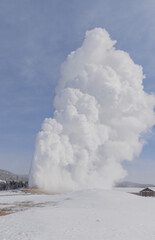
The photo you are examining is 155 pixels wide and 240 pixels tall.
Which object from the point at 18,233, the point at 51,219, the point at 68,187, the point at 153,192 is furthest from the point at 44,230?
the point at 68,187

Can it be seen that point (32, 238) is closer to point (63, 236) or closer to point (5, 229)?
point (63, 236)

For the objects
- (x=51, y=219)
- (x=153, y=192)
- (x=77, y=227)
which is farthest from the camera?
(x=153, y=192)

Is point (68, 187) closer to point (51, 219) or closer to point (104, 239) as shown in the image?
point (51, 219)

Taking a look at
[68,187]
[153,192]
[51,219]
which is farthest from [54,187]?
[51,219]

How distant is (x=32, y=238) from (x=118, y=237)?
24.2ft

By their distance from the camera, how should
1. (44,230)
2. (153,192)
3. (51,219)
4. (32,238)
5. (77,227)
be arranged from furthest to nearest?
(153,192) → (51,219) → (77,227) → (44,230) → (32,238)

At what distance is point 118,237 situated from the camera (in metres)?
19.8

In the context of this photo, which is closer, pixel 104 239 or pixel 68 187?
pixel 104 239

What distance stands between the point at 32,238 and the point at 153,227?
1376 centimetres

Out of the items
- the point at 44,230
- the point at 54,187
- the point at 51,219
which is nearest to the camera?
the point at 44,230

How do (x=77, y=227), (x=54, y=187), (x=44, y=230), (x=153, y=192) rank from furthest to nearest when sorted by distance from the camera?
(x=54, y=187), (x=153, y=192), (x=77, y=227), (x=44, y=230)

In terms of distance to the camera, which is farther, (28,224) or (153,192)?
(153,192)

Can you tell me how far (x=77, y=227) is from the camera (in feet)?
77.7

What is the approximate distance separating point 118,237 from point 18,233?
351 inches
